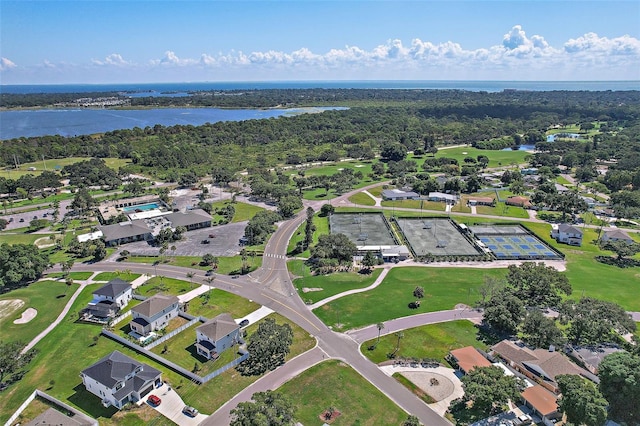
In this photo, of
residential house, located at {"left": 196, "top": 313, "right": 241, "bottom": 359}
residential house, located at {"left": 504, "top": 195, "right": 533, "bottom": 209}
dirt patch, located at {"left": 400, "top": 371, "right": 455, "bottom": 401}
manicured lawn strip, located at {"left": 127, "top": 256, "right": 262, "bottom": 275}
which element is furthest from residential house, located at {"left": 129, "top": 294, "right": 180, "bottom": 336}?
residential house, located at {"left": 504, "top": 195, "right": 533, "bottom": 209}

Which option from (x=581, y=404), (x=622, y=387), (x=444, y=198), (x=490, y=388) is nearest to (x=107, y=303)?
(x=490, y=388)

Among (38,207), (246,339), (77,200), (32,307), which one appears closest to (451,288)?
(246,339)

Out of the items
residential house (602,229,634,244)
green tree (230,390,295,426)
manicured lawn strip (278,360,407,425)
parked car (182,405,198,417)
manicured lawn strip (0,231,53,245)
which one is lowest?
manicured lawn strip (278,360,407,425)

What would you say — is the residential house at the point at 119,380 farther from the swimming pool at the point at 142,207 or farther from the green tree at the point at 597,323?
the swimming pool at the point at 142,207

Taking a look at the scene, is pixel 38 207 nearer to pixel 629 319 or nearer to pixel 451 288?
pixel 451 288

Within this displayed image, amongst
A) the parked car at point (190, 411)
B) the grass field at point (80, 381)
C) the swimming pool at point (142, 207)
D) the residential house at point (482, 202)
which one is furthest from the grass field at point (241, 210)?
the parked car at point (190, 411)

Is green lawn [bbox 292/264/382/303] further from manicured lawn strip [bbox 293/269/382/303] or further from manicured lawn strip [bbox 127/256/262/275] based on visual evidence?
manicured lawn strip [bbox 127/256/262/275]
